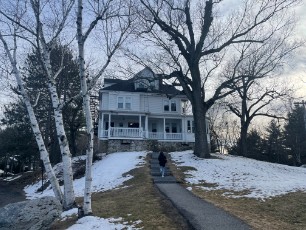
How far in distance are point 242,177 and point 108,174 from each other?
8899mm

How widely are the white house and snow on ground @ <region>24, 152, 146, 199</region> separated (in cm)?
533

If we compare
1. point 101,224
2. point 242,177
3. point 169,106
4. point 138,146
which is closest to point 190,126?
point 169,106

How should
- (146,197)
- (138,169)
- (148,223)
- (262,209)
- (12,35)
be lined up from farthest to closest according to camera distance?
(138,169)
(146,197)
(12,35)
(262,209)
(148,223)

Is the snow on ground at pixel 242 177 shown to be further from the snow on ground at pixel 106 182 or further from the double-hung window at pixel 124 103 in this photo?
the double-hung window at pixel 124 103

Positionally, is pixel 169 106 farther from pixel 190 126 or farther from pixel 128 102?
pixel 128 102

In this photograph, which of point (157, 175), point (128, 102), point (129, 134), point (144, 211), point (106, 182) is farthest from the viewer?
point (128, 102)

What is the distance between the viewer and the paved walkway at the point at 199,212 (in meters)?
8.44

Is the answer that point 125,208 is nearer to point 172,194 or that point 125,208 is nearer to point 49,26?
point 172,194

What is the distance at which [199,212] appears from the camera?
9953 millimetres

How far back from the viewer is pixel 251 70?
88.2 ft

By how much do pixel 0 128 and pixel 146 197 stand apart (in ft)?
125

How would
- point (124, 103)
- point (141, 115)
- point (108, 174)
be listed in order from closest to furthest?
point (108, 174) → point (141, 115) → point (124, 103)

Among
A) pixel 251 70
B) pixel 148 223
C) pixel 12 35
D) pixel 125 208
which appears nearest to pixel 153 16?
pixel 251 70

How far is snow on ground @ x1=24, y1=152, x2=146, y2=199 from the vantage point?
19.7 meters
